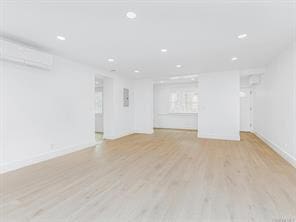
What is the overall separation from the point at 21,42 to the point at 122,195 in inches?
143

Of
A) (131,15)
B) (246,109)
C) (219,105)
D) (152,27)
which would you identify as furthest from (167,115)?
(131,15)

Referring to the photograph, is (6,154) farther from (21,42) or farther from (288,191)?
(288,191)

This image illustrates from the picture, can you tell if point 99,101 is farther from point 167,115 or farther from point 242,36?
point 242,36

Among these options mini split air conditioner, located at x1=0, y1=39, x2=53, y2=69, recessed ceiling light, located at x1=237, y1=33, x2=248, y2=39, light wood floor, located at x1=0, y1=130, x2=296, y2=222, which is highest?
recessed ceiling light, located at x1=237, y1=33, x2=248, y2=39

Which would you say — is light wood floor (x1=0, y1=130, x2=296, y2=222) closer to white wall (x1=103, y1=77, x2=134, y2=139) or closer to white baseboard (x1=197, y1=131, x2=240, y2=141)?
white baseboard (x1=197, y1=131, x2=240, y2=141)

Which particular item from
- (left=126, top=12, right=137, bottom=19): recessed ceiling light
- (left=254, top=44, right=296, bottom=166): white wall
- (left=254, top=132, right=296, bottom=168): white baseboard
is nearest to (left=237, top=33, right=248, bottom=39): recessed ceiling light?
(left=254, top=44, right=296, bottom=166): white wall

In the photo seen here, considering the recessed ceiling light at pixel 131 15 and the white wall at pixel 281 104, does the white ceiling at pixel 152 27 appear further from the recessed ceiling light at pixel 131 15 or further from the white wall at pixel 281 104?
the white wall at pixel 281 104

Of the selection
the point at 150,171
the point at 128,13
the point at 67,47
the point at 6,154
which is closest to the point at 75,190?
the point at 150,171

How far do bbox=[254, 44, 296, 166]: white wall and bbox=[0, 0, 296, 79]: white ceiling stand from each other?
436 mm

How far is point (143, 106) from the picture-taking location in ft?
26.0

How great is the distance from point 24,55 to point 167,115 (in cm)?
728

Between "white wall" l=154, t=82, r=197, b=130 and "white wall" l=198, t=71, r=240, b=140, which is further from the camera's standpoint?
"white wall" l=154, t=82, r=197, b=130

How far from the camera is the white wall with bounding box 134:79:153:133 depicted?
7824mm

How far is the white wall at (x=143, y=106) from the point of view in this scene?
25.7ft
